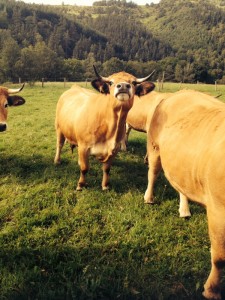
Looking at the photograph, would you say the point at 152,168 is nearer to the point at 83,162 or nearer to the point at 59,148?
the point at 83,162

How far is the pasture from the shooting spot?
3.61m

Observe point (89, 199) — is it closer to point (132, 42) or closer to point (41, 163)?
point (41, 163)

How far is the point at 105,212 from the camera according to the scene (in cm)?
545

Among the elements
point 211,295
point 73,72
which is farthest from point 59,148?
point 73,72

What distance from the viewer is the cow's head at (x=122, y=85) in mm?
5152

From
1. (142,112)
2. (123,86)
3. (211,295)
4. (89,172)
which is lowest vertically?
(89,172)

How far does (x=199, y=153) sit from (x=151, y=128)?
187 cm

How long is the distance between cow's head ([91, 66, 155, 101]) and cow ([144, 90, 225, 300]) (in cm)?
63

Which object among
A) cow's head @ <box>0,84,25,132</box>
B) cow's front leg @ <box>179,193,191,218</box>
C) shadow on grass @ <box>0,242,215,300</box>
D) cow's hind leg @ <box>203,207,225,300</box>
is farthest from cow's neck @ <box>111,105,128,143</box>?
cow's hind leg @ <box>203,207,225,300</box>

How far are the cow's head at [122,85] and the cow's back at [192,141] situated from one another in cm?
→ 65

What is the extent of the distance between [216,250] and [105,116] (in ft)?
11.3

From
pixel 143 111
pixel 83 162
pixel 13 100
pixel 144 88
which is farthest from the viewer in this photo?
pixel 143 111

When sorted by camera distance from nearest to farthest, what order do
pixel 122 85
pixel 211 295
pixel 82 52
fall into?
pixel 211 295 < pixel 122 85 < pixel 82 52

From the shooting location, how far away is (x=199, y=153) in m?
3.47
